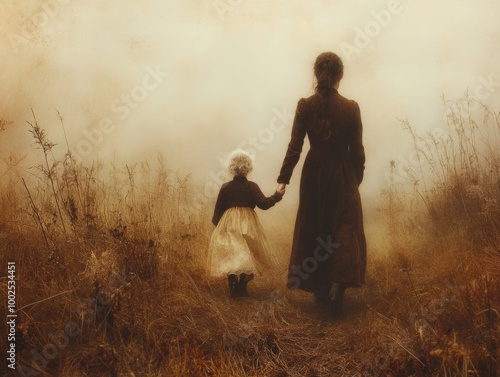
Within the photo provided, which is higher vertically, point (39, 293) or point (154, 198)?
point (154, 198)

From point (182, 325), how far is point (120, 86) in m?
2.76

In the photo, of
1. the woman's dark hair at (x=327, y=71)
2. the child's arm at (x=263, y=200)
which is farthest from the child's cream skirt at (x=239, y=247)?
the woman's dark hair at (x=327, y=71)

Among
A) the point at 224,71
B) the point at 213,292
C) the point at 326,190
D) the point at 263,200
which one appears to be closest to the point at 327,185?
the point at 326,190

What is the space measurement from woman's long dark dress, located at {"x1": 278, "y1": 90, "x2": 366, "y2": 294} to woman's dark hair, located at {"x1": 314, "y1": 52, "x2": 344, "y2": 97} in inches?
2.6

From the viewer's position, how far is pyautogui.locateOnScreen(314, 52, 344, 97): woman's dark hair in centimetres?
338

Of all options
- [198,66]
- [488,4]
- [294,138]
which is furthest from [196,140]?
[488,4]

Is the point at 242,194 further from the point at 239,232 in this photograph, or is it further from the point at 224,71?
the point at 224,71

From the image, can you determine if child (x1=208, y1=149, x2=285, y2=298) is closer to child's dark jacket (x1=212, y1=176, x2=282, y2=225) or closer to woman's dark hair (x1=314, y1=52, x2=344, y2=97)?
child's dark jacket (x1=212, y1=176, x2=282, y2=225)

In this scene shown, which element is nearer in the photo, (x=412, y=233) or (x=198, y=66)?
(x=412, y=233)

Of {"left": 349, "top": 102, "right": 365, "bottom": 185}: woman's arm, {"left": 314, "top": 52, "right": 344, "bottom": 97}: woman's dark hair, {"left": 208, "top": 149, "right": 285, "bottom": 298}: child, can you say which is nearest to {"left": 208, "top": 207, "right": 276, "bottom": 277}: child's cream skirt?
{"left": 208, "top": 149, "right": 285, "bottom": 298}: child

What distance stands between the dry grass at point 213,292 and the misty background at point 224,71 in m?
0.32

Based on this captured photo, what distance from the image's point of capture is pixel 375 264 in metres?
4.13

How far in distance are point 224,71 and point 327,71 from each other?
5.93ft

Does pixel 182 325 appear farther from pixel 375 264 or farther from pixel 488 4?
pixel 488 4
